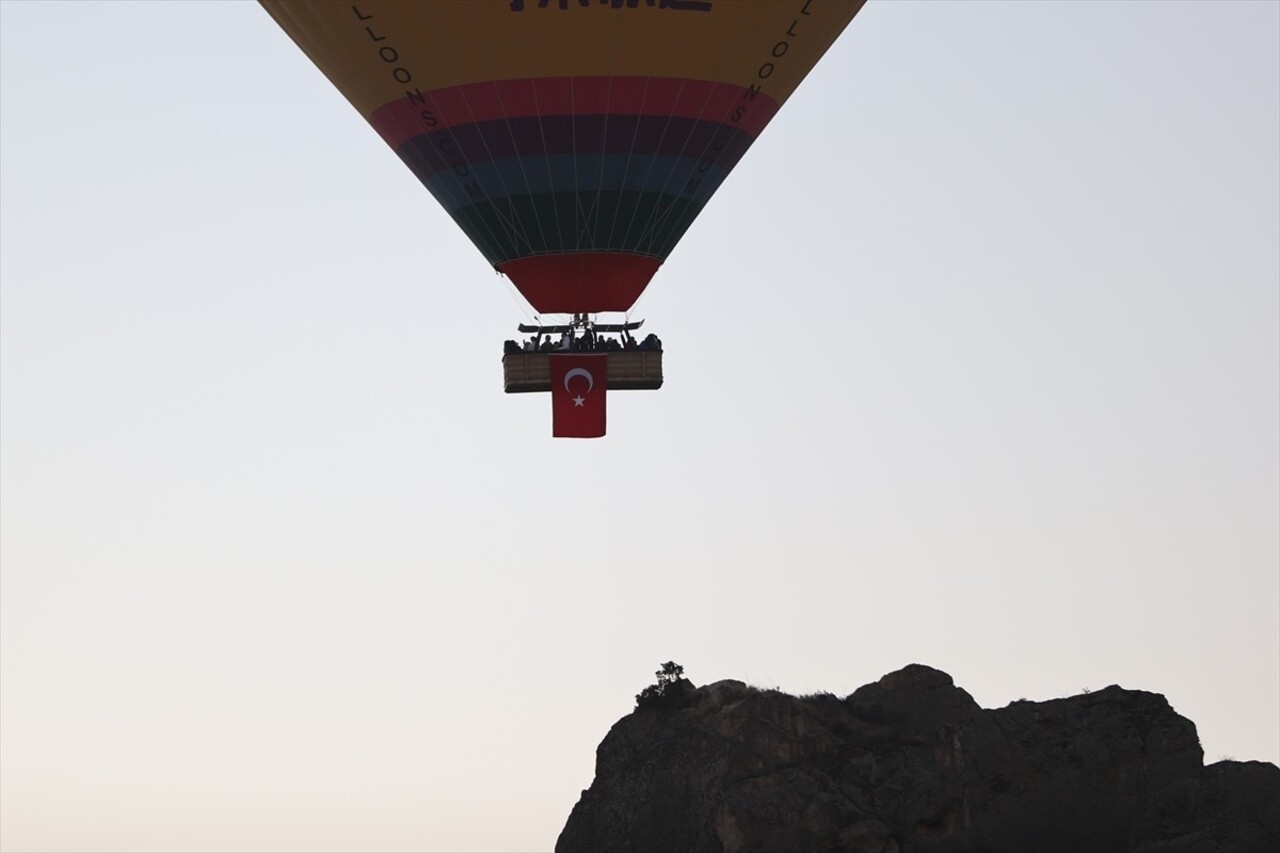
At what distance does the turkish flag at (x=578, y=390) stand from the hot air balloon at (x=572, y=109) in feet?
0.97

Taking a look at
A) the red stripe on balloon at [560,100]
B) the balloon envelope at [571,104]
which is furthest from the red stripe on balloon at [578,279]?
the red stripe on balloon at [560,100]

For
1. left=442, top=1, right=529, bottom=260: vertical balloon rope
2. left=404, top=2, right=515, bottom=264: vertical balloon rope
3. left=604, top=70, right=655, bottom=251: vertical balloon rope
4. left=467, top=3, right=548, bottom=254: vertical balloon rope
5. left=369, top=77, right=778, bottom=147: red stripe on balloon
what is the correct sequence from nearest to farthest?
1. left=467, top=3, right=548, bottom=254: vertical balloon rope
2. left=369, top=77, right=778, bottom=147: red stripe on balloon
3. left=604, top=70, right=655, bottom=251: vertical balloon rope
4. left=442, top=1, right=529, bottom=260: vertical balloon rope
5. left=404, top=2, right=515, bottom=264: vertical balloon rope

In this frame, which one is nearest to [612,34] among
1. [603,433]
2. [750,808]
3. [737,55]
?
[737,55]

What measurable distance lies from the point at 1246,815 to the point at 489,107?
23.0 m

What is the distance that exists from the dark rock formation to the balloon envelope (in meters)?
11.2

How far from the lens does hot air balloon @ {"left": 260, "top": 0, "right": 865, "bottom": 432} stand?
3292 inches

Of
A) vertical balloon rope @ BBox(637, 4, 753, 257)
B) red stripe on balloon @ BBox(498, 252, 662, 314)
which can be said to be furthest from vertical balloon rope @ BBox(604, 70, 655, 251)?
vertical balloon rope @ BBox(637, 4, 753, 257)

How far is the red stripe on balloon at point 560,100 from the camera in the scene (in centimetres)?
8425

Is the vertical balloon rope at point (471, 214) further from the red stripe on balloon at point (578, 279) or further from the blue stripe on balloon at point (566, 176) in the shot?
the red stripe on balloon at point (578, 279)

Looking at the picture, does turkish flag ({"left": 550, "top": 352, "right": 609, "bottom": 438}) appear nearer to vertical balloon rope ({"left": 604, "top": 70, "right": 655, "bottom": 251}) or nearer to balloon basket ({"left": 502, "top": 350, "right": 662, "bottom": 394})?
balloon basket ({"left": 502, "top": 350, "right": 662, "bottom": 394})

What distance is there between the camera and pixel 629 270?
87062 millimetres

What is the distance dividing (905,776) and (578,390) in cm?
1205

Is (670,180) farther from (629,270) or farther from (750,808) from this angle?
(750,808)

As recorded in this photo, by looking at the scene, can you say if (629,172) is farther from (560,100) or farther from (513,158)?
(513,158)
